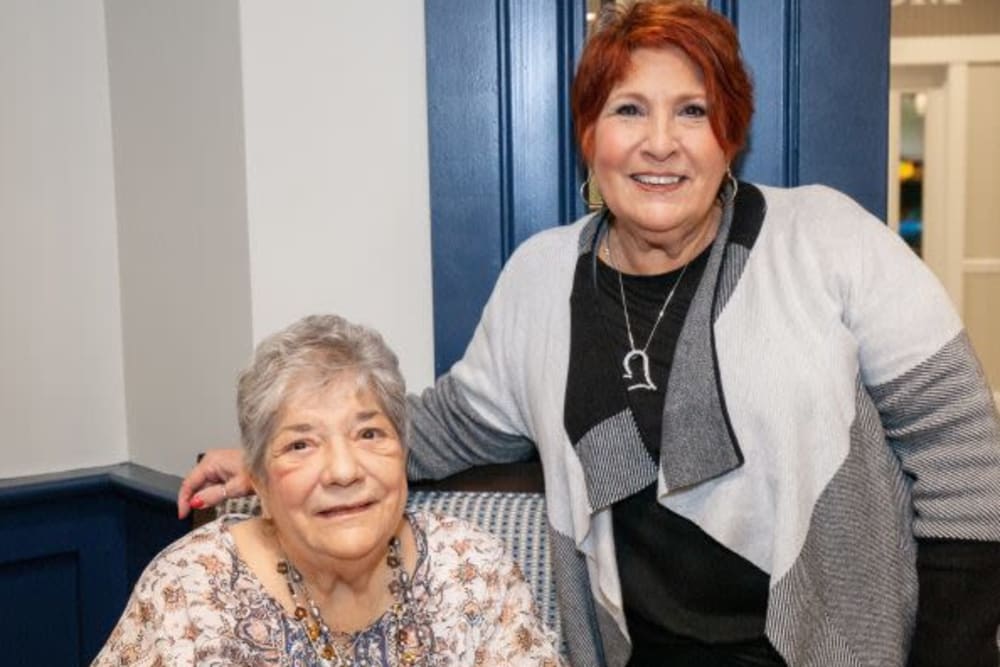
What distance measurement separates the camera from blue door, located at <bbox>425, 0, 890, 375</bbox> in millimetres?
2332

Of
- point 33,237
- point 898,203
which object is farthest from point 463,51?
point 898,203

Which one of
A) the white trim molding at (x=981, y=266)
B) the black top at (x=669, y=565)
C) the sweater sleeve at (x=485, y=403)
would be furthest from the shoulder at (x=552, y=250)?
the white trim molding at (x=981, y=266)

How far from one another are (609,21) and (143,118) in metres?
1.08

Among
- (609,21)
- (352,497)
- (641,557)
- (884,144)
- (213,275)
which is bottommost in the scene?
(641,557)

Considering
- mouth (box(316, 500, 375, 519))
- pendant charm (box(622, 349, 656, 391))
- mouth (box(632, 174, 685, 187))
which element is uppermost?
mouth (box(632, 174, 685, 187))

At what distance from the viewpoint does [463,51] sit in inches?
91.5

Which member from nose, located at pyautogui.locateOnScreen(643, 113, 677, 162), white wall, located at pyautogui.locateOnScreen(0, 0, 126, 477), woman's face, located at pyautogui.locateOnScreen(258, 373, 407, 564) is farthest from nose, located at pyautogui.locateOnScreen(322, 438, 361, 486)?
white wall, located at pyautogui.locateOnScreen(0, 0, 126, 477)

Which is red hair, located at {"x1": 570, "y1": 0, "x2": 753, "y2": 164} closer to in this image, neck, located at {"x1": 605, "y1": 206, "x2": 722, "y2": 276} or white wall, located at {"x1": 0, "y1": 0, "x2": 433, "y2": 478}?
neck, located at {"x1": 605, "y1": 206, "x2": 722, "y2": 276}

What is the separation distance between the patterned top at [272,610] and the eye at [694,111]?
0.69 m

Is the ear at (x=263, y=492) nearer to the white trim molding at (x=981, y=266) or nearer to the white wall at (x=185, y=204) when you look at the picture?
the white wall at (x=185, y=204)

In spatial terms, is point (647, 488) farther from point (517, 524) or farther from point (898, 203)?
point (898, 203)

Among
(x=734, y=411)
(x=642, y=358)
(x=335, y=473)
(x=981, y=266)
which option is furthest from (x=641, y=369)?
(x=981, y=266)

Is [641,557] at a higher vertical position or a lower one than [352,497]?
lower

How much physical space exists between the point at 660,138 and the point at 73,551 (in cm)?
157
